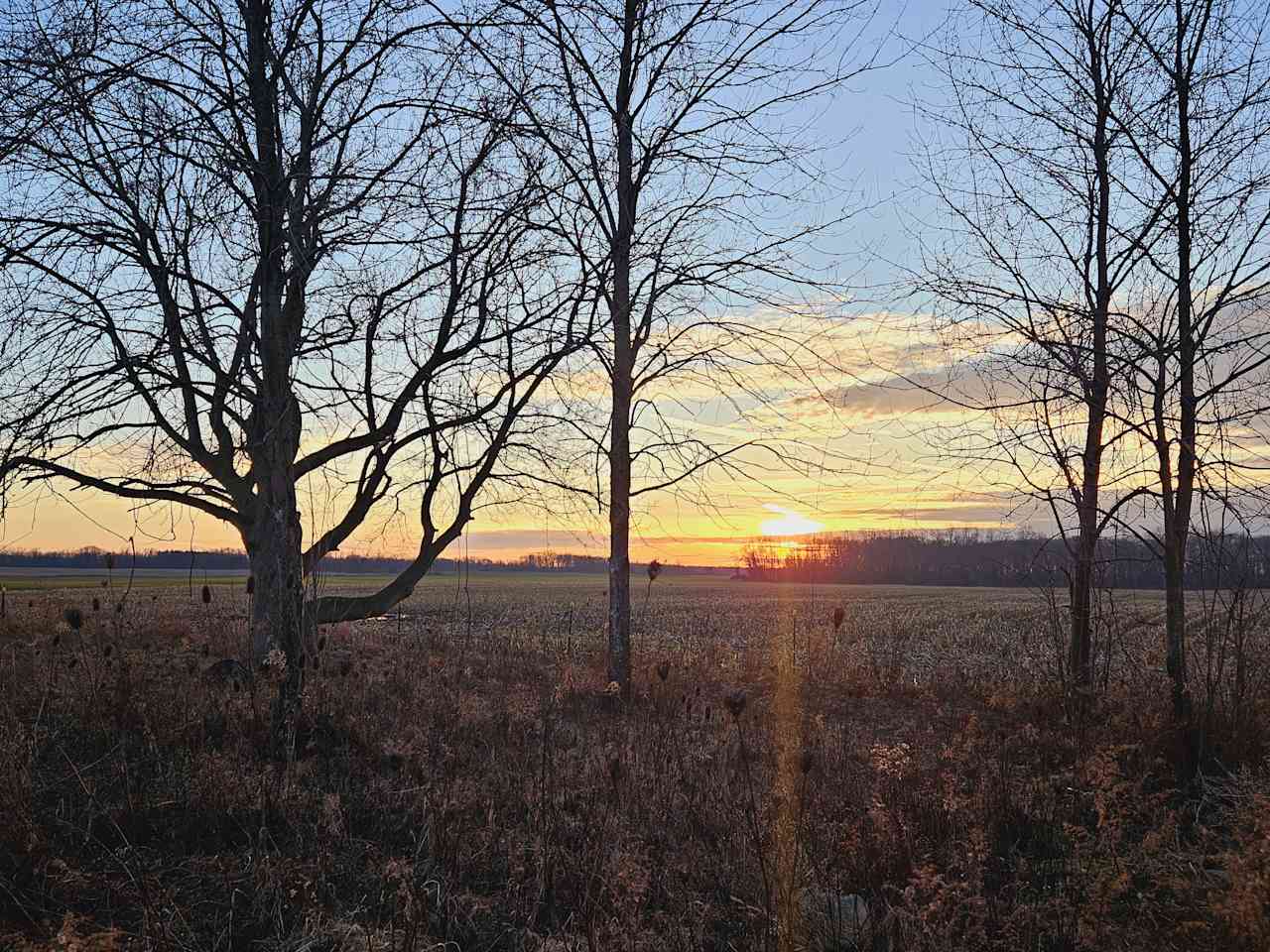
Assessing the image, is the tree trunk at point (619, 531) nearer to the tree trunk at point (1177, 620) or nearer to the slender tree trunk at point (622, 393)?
the slender tree trunk at point (622, 393)

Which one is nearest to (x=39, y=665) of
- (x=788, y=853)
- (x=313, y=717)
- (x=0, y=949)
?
(x=313, y=717)

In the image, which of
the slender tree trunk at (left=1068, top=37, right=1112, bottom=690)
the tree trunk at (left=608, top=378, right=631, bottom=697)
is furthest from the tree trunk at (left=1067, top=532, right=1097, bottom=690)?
the tree trunk at (left=608, top=378, right=631, bottom=697)

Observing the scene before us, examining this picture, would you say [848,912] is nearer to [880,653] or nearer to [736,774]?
[736,774]

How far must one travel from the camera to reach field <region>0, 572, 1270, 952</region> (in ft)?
11.8

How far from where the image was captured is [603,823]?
15.7 feet

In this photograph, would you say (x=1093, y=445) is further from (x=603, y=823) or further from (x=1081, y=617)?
(x=603, y=823)

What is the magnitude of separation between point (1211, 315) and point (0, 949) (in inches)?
318

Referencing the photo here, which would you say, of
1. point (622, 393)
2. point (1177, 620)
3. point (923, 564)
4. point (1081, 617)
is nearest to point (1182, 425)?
point (1177, 620)

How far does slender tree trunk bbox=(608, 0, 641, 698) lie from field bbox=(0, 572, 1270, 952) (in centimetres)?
85

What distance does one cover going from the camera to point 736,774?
585 centimetres

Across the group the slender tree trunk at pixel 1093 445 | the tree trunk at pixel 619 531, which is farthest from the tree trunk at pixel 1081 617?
the tree trunk at pixel 619 531

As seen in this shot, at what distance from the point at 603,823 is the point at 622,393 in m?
5.59

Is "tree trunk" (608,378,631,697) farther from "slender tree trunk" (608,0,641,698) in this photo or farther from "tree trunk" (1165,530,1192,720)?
"tree trunk" (1165,530,1192,720)

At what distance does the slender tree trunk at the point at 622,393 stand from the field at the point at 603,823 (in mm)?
849
